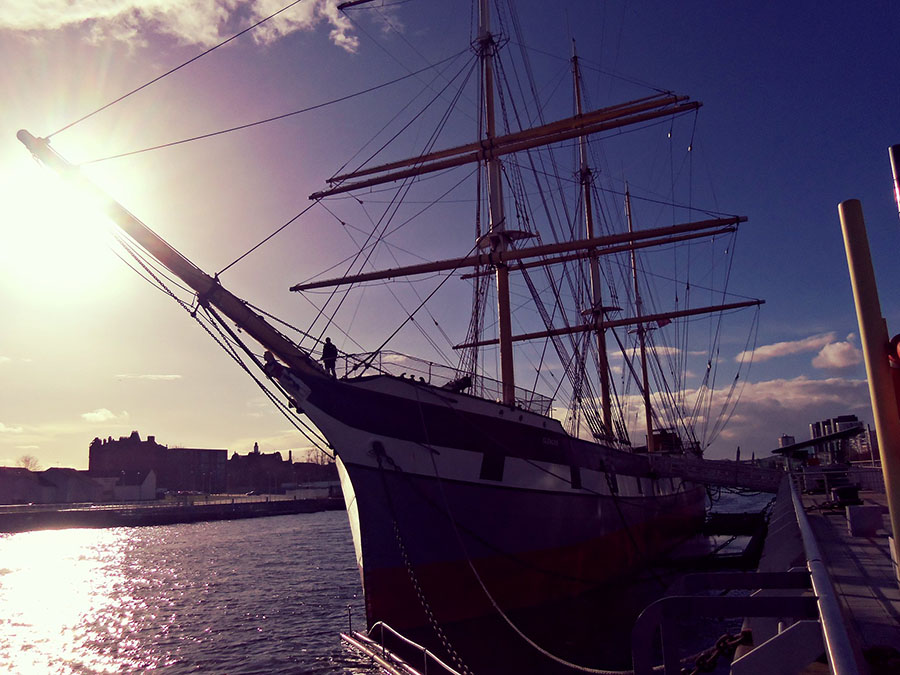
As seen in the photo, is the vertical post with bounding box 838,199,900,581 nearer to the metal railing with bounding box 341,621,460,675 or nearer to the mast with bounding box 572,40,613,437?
the metal railing with bounding box 341,621,460,675

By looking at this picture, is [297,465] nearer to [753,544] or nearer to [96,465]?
[96,465]

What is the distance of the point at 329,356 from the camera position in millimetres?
13430

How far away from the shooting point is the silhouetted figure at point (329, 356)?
1333 cm

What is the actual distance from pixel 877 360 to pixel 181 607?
2332 cm

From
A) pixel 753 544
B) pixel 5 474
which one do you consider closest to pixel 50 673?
pixel 753 544

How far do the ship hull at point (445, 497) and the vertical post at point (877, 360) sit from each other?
954 cm

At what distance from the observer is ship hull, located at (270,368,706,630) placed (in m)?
12.7

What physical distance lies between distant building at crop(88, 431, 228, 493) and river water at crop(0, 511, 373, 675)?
182 ft

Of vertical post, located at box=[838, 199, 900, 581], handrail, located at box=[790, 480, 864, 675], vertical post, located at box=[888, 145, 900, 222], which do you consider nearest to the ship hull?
vertical post, located at box=[838, 199, 900, 581]

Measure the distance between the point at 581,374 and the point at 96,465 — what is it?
313 ft

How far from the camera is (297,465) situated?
120000mm

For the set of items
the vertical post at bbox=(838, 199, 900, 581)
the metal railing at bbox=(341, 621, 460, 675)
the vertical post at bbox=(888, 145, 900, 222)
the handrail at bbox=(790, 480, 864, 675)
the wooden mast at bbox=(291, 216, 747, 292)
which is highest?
the wooden mast at bbox=(291, 216, 747, 292)

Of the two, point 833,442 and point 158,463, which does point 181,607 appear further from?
point 158,463

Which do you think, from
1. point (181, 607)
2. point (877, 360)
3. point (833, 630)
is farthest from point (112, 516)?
point (833, 630)
